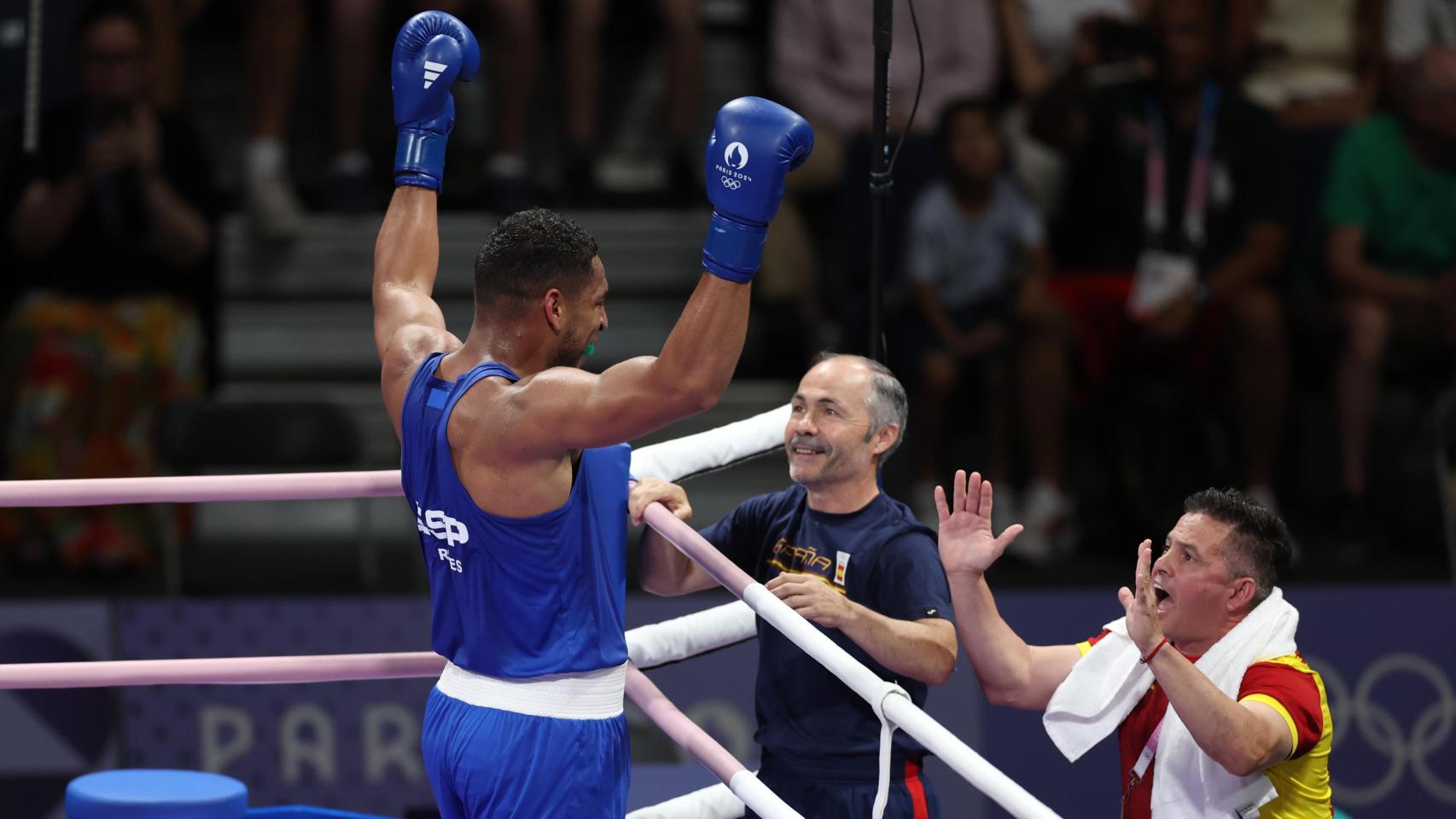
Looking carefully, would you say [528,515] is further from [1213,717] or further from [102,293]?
[102,293]

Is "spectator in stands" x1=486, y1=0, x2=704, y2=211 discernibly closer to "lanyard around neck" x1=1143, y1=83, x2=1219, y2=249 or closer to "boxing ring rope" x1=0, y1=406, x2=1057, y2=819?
"lanyard around neck" x1=1143, y1=83, x2=1219, y2=249

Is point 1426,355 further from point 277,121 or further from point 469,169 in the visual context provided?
point 277,121

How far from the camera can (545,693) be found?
2.72m

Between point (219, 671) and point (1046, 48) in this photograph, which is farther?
point (1046, 48)

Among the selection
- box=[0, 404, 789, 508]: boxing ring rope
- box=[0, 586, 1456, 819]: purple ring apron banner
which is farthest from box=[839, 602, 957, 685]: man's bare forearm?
box=[0, 586, 1456, 819]: purple ring apron banner

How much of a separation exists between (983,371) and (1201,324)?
2.60ft

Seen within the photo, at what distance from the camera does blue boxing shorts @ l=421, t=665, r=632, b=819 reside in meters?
2.70

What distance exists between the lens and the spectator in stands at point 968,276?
5965 mm

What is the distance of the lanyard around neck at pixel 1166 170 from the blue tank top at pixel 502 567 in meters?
3.79

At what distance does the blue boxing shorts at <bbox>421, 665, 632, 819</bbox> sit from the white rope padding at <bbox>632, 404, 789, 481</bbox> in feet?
1.98

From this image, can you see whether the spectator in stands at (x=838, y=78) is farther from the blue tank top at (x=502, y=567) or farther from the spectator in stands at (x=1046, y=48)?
the blue tank top at (x=502, y=567)

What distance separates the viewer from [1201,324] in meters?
6.05

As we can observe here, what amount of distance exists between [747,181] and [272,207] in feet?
15.2

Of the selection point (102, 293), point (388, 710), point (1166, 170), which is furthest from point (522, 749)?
point (1166, 170)
